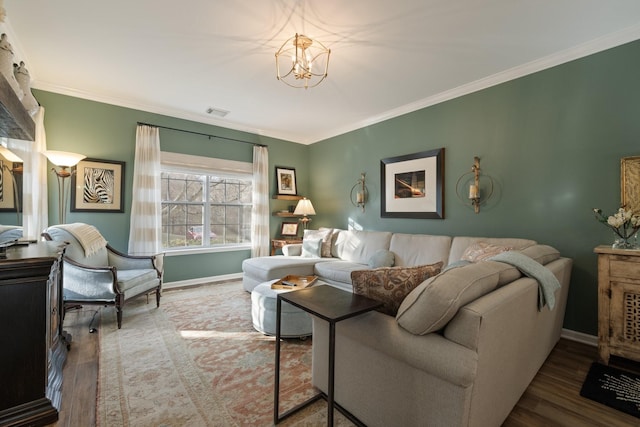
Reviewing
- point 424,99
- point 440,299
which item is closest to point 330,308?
point 440,299

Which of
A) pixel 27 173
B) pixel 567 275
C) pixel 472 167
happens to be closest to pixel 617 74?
pixel 472 167

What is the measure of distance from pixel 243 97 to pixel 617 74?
396cm

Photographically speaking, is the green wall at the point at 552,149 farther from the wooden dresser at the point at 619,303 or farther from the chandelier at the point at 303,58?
the chandelier at the point at 303,58

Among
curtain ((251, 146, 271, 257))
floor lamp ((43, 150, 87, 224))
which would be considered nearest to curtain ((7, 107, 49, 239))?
floor lamp ((43, 150, 87, 224))

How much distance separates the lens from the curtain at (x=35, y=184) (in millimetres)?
3082

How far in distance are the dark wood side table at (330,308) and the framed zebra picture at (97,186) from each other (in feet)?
12.0

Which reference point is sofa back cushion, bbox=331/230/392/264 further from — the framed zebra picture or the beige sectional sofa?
the framed zebra picture

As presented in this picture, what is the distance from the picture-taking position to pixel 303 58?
2.62 metres

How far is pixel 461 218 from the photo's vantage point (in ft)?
11.7

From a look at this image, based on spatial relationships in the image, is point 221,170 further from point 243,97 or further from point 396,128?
point 396,128

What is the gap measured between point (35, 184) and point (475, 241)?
5.04 m

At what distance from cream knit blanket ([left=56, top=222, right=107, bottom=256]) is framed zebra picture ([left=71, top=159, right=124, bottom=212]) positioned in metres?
0.72

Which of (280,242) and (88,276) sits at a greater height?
(280,242)

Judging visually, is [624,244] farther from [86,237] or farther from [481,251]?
[86,237]
